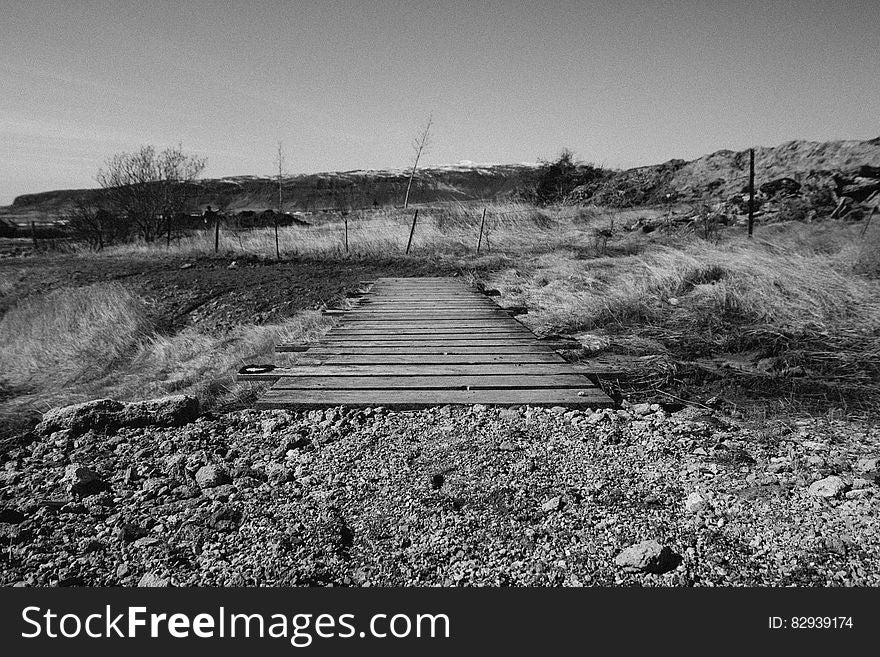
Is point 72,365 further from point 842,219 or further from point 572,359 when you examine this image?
point 842,219

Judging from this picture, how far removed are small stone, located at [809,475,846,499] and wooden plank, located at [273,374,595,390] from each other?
1.31m

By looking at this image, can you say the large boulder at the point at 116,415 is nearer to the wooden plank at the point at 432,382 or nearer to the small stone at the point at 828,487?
the wooden plank at the point at 432,382

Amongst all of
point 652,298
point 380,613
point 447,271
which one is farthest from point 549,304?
point 380,613

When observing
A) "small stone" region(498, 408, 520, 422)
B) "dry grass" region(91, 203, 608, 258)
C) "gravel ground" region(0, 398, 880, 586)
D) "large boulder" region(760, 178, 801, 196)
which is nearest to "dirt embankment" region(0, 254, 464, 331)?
"dry grass" region(91, 203, 608, 258)

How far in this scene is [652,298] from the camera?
5934 mm

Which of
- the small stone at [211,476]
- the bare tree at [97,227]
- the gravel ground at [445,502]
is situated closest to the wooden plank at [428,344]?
the gravel ground at [445,502]

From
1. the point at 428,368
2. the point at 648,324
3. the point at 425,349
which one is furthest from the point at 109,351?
the point at 648,324

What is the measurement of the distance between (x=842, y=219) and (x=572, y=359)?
36.2ft

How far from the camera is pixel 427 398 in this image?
307cm

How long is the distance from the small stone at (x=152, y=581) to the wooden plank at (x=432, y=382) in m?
1.64

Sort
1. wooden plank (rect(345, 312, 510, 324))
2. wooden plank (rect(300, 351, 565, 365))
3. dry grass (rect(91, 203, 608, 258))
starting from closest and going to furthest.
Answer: wooden plank (rect(300, 351, 565, 365)) → wooden plank (rect(345, 312, 510, 324)) → dry grass (rect(91, 203, 608, 258))

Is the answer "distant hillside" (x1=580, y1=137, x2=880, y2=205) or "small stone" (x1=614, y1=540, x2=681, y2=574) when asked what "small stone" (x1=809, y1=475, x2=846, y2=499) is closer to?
"small stone" (x1=614, y1=540, x2=681, y2=574)

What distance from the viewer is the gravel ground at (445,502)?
1699 millimetres

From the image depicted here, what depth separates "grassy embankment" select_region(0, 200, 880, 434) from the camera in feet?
11.6
